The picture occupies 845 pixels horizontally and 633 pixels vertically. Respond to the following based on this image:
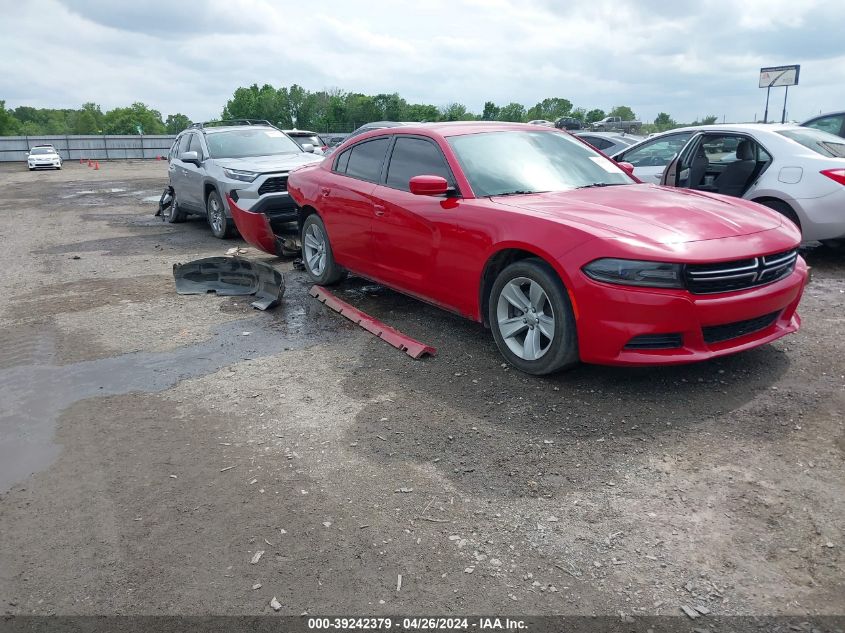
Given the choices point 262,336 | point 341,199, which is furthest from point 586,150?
point 262,336

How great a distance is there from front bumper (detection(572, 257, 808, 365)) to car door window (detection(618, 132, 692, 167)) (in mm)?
4832

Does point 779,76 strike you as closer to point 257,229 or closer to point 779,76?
point 779,76

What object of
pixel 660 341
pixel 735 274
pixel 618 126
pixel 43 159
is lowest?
pixel 660 341

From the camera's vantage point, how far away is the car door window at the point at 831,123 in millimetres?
9961

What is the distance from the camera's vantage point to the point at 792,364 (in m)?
4.56

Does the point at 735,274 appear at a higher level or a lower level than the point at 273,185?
lower

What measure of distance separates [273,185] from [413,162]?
15.9 ft

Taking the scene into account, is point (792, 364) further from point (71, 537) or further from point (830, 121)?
point (830, 121)

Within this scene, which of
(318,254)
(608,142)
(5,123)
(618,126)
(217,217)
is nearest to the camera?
(318,254)

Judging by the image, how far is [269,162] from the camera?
10570 millimetres

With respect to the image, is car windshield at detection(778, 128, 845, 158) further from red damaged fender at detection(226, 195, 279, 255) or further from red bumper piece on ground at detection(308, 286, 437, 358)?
red damaged fender at detection(226, 195, 279, 255)

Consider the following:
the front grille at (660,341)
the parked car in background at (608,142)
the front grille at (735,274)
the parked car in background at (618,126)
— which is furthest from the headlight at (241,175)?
the parked car in background at (618,126)

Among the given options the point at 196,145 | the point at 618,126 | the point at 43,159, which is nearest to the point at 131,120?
the point at 43,159

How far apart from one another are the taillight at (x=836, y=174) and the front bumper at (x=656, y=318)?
356 cm
